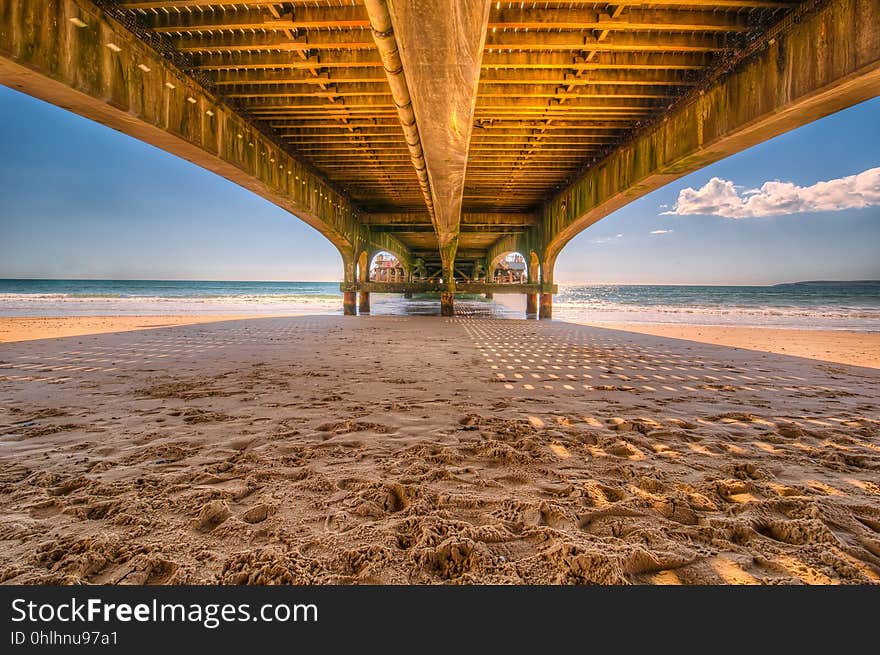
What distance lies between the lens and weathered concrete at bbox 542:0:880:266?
4680 millimetres

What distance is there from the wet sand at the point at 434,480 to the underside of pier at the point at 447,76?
351cm

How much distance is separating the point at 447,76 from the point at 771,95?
17.1 feet

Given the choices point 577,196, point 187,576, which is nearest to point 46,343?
point 187,576

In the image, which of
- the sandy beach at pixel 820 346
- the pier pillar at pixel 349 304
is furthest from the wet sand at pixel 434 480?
the pier pillar at pixel 349 304

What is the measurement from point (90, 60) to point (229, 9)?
2093 mm

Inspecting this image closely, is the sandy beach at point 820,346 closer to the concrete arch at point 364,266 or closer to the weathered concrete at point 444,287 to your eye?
the weathered concrete at point 444,287

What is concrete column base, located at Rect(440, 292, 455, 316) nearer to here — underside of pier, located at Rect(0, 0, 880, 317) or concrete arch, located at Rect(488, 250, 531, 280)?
concrete arch, located at Rect(488, 250, 531, 280)

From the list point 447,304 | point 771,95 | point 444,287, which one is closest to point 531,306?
point 447,304

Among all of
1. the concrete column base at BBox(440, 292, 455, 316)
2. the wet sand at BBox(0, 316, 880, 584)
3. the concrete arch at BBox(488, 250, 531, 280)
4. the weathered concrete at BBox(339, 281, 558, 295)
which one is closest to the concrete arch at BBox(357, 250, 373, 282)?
the weathered concrete at BBox(339, 281, 558, 295)

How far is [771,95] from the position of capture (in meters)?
5.79

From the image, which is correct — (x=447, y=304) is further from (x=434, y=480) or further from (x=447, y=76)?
(x=434, y=480)

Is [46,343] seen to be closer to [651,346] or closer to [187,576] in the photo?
[187,576]

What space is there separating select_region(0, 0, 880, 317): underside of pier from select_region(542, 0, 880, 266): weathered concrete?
0.08 feet

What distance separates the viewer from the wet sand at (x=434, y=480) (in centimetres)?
173
